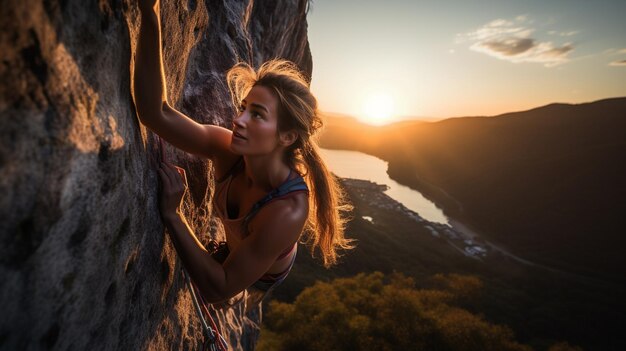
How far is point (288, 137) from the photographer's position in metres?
2.74

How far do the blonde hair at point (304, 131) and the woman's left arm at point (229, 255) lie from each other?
0.79m

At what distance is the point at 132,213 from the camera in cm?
187

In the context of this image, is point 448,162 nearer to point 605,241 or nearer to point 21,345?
point 605,241

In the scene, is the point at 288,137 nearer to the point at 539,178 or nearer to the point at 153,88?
the point at 153,88

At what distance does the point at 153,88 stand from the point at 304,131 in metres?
1.24

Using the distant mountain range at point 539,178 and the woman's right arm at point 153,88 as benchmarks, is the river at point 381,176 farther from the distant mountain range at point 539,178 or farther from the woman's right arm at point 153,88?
the woman's right arm at point 153,88

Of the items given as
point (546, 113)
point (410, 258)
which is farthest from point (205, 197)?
point (546, 113)

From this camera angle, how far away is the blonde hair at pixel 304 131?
8.78 ft

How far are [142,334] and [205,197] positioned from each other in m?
1.61

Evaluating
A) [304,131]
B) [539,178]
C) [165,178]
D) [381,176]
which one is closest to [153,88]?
[165,178]

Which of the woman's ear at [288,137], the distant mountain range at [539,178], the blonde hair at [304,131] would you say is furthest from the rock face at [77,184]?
the distant mountain range at [539,178]

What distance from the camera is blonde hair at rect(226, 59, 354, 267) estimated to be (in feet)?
8.78

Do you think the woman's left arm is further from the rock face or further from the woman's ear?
the woman's ear

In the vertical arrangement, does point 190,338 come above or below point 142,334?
below
